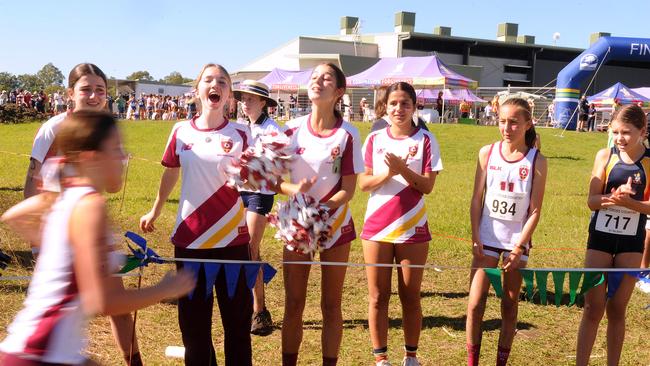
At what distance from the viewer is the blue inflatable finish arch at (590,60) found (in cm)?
3200

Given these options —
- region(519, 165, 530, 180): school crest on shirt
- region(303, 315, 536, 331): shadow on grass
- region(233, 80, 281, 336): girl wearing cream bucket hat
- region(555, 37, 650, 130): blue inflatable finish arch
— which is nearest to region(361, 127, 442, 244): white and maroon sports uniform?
region(519, 165, 530, 180): school crest on shirt

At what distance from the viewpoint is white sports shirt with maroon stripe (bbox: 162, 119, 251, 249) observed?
4027 mm

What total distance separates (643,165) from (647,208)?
0.32 m

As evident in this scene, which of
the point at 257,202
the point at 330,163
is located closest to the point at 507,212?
the point at 330,163

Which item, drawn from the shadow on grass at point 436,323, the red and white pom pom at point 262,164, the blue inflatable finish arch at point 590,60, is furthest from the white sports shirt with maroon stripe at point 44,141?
the blue inflatable finish arch at point 590,60

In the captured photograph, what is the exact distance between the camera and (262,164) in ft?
12.9

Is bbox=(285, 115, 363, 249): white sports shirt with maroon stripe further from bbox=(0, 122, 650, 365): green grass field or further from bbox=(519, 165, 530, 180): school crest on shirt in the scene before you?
bbox=(519, 165, 530, 180): school crest on shirt

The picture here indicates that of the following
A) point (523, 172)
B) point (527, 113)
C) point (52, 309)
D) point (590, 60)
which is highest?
point (590, 60)

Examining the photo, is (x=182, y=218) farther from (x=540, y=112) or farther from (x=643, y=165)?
(x=540, y=112)

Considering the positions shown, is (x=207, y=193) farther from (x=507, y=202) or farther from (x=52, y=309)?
(x=507, y=202)

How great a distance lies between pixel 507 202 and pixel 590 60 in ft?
99.9

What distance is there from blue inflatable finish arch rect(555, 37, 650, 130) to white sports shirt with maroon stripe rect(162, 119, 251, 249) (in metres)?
30.9

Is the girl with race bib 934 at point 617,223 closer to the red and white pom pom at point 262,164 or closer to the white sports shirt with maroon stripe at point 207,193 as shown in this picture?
the red and white pom pom at point 262,164

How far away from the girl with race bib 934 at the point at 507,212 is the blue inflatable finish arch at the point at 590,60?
2962 centimetres
